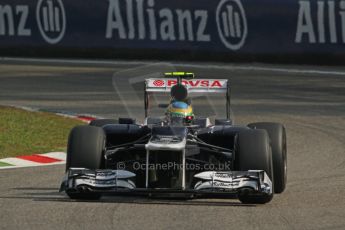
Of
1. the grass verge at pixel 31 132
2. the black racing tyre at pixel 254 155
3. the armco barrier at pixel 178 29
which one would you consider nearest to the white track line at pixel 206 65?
the armco barrier at pixel 178 29

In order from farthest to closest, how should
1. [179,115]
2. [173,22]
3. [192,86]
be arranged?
[173,22] < [192,86] < [179,115]

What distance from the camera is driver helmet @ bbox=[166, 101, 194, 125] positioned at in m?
12.9

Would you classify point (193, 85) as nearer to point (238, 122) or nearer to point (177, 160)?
point (177, 160)

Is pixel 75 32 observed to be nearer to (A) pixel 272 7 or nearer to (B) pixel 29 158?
(A) pixel 272 7

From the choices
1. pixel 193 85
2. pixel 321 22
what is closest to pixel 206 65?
pixel 321 22

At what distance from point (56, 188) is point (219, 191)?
2.18 meters

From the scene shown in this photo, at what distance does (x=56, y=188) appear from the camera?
42.9 feet

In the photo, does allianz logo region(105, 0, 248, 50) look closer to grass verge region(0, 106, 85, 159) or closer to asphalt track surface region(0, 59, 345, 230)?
asphalt track surface region(0, 59, 345, 230)

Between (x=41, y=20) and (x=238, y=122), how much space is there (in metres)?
13.2

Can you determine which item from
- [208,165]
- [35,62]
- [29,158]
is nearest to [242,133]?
[208,165]

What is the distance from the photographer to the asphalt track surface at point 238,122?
10.8 meters

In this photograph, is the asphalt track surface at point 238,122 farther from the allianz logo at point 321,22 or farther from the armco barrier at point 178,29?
the allianz logo at point 321,22

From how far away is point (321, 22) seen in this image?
29375 mm

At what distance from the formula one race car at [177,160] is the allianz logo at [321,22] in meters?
16.7
